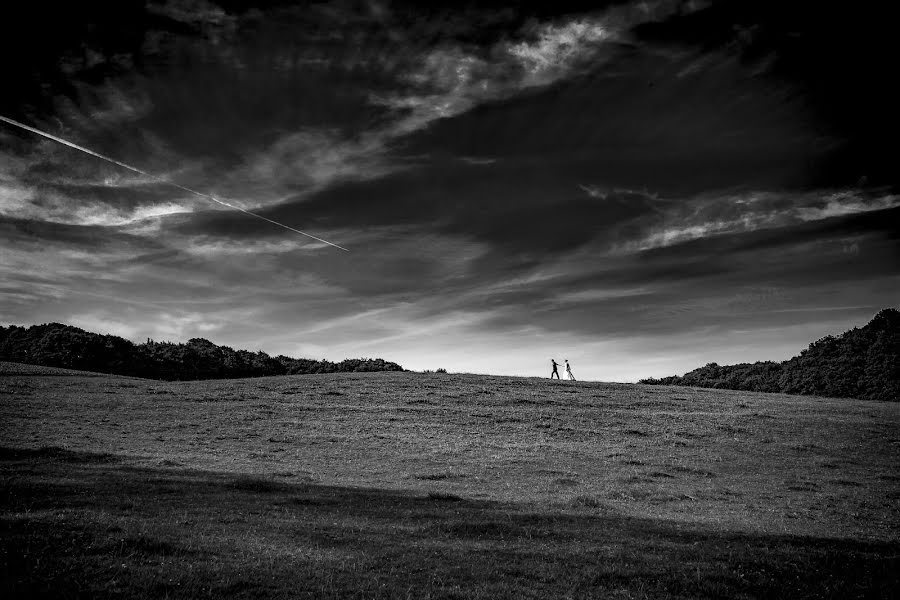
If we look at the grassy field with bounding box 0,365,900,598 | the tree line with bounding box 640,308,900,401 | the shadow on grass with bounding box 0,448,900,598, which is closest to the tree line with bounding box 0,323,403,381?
the grassy field with bounding box 0,365,900,598

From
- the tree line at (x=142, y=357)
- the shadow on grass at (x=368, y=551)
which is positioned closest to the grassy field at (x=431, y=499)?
the shadow on grass at (x=368, y=551)

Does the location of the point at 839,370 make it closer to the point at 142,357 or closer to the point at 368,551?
the point at 368,551

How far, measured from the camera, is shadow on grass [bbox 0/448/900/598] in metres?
10.7

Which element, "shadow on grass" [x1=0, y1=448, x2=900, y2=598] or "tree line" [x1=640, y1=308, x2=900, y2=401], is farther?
"tree line" [x1=640, y1=308, x2=900, y2=401]

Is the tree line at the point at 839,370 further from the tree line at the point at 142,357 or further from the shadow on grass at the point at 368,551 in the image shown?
the shadow on grass at the point at 368,551

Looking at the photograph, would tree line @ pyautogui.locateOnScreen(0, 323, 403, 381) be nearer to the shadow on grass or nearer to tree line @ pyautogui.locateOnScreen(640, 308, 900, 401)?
tree line @ pyautogui.locateOnScreen(640, 308, 900, 401)

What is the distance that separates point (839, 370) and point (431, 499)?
327 ft

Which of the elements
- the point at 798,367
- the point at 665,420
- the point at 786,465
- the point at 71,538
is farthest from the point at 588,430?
the point at 798,367

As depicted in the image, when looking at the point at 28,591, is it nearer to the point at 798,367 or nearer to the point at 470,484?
the point at 470,484

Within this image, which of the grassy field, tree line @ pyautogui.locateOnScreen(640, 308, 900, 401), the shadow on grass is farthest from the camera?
tree line @ pyautogui.locateOnScreen(640, 308, 900, 401)

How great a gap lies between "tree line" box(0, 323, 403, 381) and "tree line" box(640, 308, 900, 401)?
70.2 meters

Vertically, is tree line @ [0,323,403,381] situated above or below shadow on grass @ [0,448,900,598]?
above

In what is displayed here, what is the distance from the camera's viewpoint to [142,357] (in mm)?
89562

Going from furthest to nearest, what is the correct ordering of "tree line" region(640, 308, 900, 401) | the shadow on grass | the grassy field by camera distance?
"tree line" region(640, 308, 900, 401)
the grassy field
the shadow on grass
